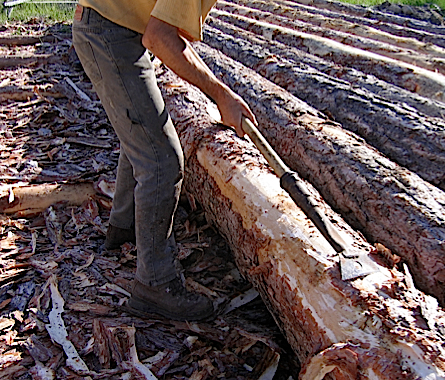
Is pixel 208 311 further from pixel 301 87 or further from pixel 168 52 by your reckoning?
pixel 301 87

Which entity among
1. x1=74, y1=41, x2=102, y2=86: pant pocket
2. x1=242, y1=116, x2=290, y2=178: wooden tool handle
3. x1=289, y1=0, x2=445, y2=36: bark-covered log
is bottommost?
x1=242, y1=116, x2=290, y2=178: wooden tool handle

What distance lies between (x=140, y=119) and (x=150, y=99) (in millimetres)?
116

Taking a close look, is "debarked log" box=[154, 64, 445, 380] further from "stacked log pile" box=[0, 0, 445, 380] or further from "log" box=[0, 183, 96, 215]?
"log" box=[0, 183, 96, 215]

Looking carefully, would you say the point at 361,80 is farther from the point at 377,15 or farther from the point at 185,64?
the point at 377,15

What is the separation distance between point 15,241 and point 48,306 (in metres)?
0.76

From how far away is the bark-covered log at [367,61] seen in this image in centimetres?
360

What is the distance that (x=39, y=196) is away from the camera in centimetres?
333

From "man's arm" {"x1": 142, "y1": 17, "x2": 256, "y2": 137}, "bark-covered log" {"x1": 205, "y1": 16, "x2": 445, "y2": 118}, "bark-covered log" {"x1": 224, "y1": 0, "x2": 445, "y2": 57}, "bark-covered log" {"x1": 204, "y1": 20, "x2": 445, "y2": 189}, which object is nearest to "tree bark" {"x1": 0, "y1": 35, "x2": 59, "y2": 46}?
"bark-covered log" {"x1": 224, "y1": 0, "x2": 445, "y2": 57}

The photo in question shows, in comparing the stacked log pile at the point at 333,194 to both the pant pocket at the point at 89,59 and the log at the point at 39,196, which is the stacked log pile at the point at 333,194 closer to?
the pant pocket at the point at 89,59

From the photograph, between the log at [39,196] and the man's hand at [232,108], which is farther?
the log at [39,196]

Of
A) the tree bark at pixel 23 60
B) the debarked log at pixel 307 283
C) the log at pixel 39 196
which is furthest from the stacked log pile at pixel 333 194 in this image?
the tree bark at pixel 23 60

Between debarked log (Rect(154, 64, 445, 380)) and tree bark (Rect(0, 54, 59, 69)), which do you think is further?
tree bark (Rect(0, 54, 59, 69))

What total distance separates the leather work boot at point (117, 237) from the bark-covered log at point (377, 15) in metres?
4.80

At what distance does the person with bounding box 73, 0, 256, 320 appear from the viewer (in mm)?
1931
